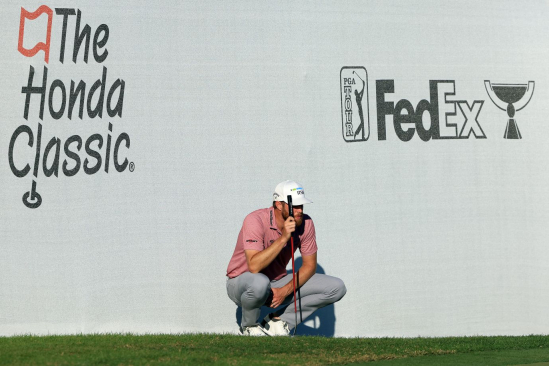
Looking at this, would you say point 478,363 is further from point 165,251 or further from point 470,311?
point 165,251

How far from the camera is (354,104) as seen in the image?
600cm

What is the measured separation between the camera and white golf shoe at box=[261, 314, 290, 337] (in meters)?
5.20

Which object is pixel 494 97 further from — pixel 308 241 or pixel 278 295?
pixel 278 295

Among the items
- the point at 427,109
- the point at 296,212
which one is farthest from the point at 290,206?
the point at 427,109

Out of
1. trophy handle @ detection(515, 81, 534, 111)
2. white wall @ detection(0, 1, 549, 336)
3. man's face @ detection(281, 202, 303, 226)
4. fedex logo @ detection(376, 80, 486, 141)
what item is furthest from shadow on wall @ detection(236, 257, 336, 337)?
trophy handle @ detection(515, 81, 534, 111)

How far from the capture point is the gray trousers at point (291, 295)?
5035 millimetres

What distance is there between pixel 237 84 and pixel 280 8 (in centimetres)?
68

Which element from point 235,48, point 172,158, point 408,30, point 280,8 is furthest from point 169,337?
point 408,30

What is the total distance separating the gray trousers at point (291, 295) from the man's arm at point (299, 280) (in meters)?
0.06

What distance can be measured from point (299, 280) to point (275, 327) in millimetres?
366

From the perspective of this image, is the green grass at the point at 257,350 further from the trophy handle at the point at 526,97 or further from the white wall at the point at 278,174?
the trophy handle at the point at 526,97

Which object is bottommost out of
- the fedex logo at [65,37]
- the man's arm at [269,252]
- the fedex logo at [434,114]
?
the man's arm at [269,252]

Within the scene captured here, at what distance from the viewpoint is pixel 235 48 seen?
5.83 meters

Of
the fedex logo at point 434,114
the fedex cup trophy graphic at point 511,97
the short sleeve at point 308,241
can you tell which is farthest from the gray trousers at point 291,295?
the fedex cup trophy graphic at point 511,97
